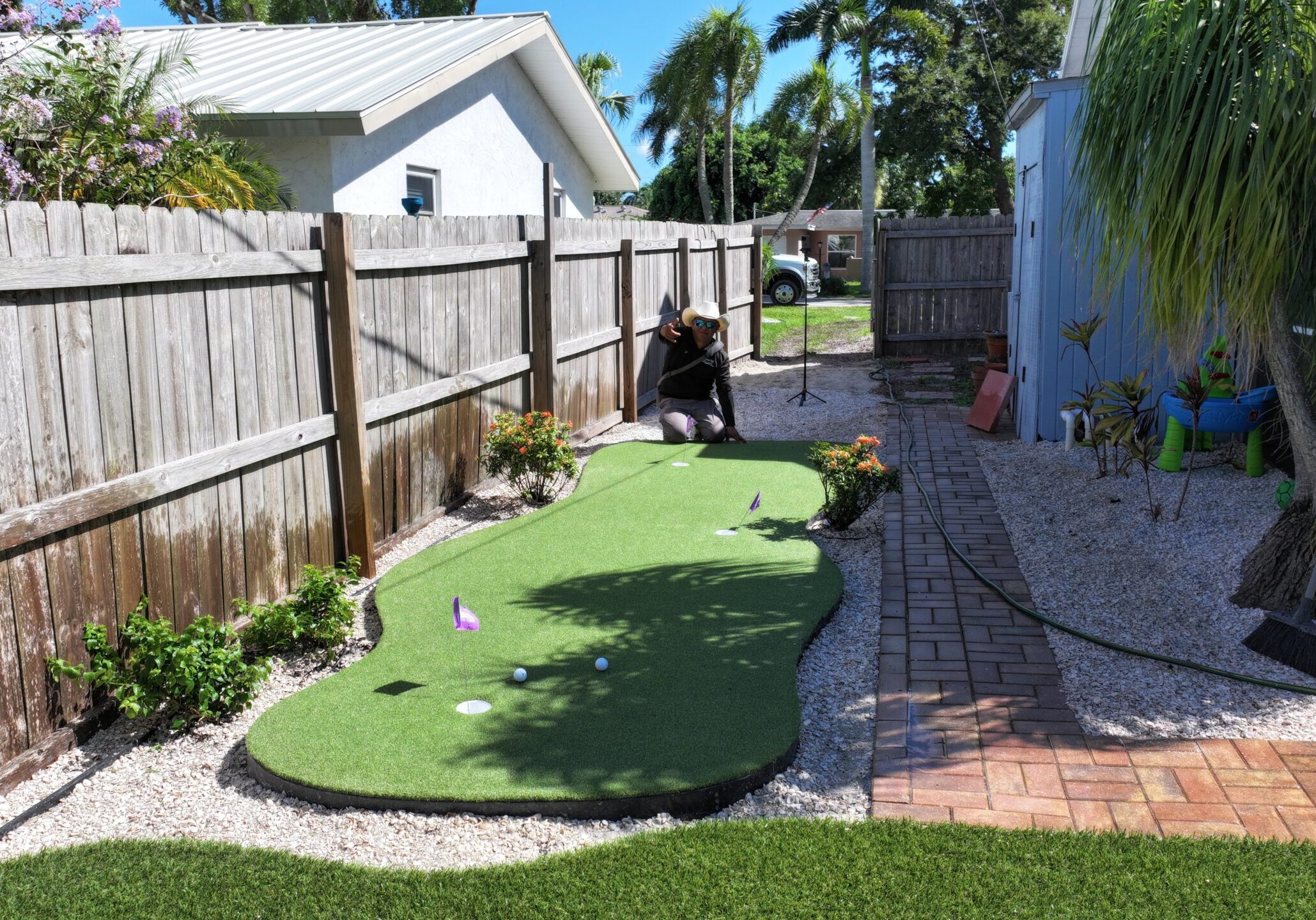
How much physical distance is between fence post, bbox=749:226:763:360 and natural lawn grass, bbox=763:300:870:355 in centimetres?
66

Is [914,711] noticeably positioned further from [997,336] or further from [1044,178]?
[997,336]

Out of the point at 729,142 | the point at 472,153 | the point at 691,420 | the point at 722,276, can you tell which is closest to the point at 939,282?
the point at 722,276

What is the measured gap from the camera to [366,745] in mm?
4258

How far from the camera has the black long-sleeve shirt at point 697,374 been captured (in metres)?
10.1

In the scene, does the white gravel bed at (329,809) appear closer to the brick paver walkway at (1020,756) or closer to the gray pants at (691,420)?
the brick paver walkway at (1020,756)

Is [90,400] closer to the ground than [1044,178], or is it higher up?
closer to the ground

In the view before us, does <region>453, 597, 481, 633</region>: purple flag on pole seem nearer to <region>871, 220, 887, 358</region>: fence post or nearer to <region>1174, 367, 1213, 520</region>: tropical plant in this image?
<region>1174, 367, 1213, 520</region>: tropical plant

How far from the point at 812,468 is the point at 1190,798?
5.48 m

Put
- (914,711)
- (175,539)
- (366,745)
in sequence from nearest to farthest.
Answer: (366,745) < (914,711) < (175,539)

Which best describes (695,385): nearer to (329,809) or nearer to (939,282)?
(329,809)

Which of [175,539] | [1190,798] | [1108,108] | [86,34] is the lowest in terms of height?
[1190,798]

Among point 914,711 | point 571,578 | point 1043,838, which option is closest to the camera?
point 1043,838

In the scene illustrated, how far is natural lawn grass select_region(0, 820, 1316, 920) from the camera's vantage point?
324 centimetres

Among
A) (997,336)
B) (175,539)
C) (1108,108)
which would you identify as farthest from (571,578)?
(997,336)
